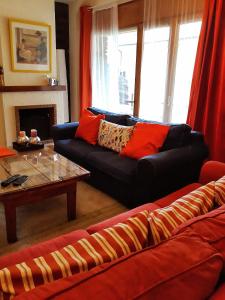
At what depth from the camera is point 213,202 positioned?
1.31m

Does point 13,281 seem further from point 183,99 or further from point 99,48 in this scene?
point 99,48

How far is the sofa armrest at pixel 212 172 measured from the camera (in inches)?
79.1

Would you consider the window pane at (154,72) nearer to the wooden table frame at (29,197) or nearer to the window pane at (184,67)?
the window pane at (184,67)

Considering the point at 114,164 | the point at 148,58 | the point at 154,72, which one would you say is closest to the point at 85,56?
the point at 148,58

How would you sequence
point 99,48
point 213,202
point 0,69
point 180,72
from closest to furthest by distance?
point 213,202, point 180,72, point 0,69, point 99,48

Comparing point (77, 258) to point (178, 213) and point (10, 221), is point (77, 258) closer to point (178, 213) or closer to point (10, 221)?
point (178, 213)

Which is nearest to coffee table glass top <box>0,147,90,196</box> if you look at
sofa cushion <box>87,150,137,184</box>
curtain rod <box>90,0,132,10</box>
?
sofa cushion <box>87,150,137,184</box>

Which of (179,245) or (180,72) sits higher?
→ (180,72)

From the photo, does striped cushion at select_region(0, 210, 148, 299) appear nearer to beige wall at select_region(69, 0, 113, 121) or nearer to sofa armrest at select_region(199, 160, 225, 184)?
sofa armrest at select_region(199, 160, 225, 184)

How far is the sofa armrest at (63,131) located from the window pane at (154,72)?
1.14 meters

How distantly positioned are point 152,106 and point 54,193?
2.15 metres

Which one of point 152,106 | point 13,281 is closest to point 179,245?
point 13,281

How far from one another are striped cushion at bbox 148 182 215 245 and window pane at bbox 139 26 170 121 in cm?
238

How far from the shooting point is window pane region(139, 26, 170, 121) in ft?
11.2
